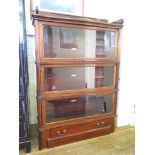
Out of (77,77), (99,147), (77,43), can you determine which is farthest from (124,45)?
(99,147)

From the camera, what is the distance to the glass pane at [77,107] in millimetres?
1907

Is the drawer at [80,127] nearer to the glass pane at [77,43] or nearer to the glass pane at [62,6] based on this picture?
the glass pane at [77,43]

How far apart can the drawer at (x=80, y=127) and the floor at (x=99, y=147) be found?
14 centimetres

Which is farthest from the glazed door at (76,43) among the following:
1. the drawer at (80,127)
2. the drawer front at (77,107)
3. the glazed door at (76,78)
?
the drawer at (80,127)

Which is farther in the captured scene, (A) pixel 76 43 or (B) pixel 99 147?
(A) pixel 76 43

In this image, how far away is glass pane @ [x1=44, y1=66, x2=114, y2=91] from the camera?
1828 mm

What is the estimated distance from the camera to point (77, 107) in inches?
81.0

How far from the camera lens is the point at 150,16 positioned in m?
0.54

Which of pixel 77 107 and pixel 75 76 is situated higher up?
pixel 75 76

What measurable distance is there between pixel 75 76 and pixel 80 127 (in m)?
0.63

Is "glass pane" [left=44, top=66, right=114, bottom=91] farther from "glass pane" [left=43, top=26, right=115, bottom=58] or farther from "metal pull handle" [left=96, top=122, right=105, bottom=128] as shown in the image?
"metal pull handle" [left=96, top=122, right=105, bottom=128]

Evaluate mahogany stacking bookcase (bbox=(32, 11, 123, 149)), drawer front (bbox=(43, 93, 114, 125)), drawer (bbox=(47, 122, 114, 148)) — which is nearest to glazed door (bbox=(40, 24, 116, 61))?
mahogany stacking bookcase (bbox=(32, 11, 123, 149))

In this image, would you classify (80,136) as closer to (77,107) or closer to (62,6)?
(77,107)

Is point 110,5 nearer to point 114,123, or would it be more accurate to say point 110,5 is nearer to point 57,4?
point 57,4
